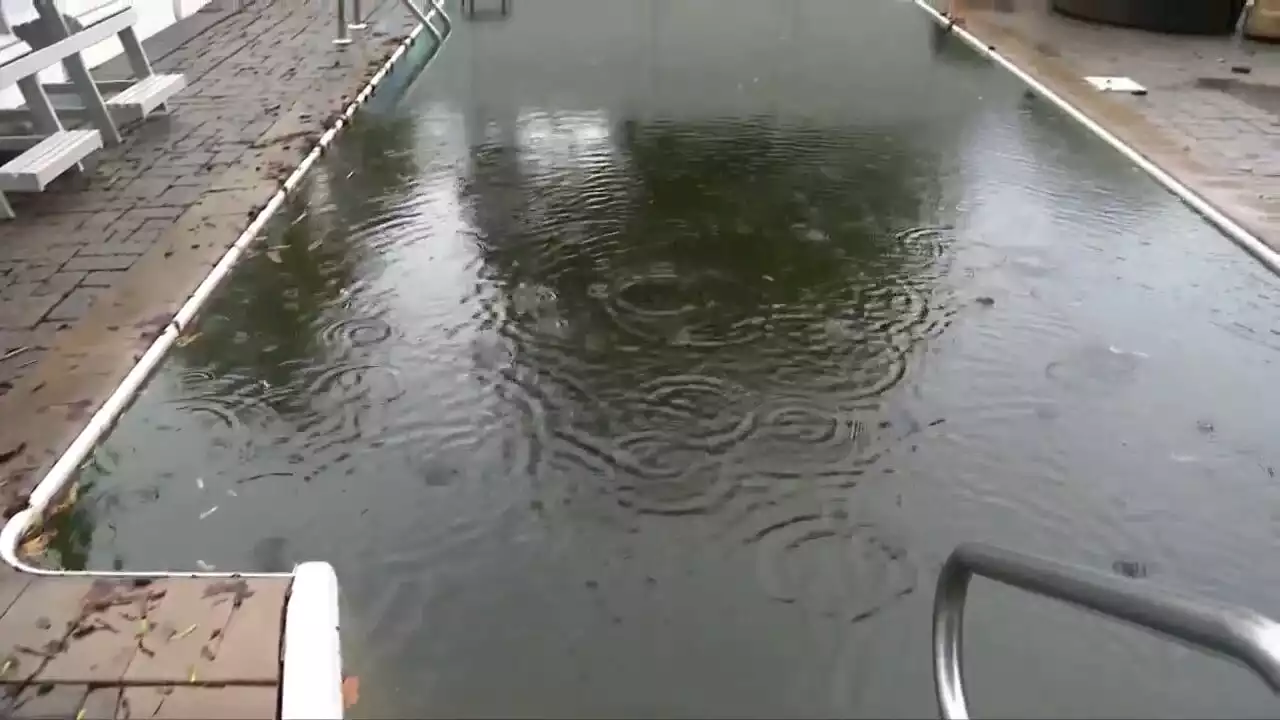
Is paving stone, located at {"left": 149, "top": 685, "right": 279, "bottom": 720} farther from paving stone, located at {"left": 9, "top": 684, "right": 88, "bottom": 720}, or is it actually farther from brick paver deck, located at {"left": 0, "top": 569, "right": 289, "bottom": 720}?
paving stone, located at {"left": 9, "top": 684, "right": 88, "bottom": 720}

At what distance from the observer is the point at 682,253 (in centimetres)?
379

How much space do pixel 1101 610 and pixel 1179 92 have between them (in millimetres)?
5571

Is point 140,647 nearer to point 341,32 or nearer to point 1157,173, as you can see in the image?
point 1157,173

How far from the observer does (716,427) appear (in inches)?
110

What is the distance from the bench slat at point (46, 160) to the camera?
3689 millimetres

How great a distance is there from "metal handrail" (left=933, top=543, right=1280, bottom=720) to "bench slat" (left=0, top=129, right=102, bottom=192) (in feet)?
11.2

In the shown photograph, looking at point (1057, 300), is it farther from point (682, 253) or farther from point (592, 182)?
point (592, 182)

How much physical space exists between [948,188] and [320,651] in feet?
11.0

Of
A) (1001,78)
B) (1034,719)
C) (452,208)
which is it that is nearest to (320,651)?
(1034,719)

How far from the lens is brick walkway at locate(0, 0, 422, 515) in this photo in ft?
9.16

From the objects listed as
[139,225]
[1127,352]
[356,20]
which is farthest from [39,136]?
[1127,352]

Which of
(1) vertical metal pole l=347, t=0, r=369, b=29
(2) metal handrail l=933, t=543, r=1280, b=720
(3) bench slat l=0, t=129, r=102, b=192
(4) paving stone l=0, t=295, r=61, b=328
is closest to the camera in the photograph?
(2) metal handrail l=933, t=543, r=1280, b=720

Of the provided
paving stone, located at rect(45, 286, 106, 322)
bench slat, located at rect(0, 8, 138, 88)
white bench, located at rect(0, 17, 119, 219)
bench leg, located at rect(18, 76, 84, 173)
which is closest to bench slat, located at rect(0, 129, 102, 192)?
white bench, located at rect(0, 17, 119, 219)

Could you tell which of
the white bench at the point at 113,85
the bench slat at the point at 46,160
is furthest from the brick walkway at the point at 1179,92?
the white bench at the point at 113,85
